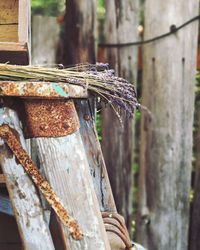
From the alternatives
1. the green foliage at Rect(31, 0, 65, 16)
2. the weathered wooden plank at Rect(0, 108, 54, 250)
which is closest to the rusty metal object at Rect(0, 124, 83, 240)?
the weathered wooden plank at Rect(0, 108, 54, 250)

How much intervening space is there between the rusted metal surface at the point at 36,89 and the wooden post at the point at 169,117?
1840mm

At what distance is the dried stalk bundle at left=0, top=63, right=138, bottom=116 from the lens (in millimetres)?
1573

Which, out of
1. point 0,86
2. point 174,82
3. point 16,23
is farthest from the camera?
point 174,82

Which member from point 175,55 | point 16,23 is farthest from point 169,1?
point 16,23

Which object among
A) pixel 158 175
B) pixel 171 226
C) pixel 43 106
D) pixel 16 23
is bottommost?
pixel 171 226

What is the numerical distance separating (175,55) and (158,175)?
24.4 inches

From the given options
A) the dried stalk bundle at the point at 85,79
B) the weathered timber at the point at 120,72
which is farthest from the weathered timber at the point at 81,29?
the dried stalk bundle at the point at 85,79

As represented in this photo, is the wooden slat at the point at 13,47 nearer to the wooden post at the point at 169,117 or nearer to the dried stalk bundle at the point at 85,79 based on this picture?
the dried stalk bundle at the point at 85,79

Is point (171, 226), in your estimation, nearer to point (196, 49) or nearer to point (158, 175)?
point (158, 175)

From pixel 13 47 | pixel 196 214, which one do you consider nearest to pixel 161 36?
pixel 196 214

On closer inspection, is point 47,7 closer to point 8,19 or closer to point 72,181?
point 8,19

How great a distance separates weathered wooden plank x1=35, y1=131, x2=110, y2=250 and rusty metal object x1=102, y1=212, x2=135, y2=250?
0.37m

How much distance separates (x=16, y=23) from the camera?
2.15 m

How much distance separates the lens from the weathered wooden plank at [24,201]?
155cm
